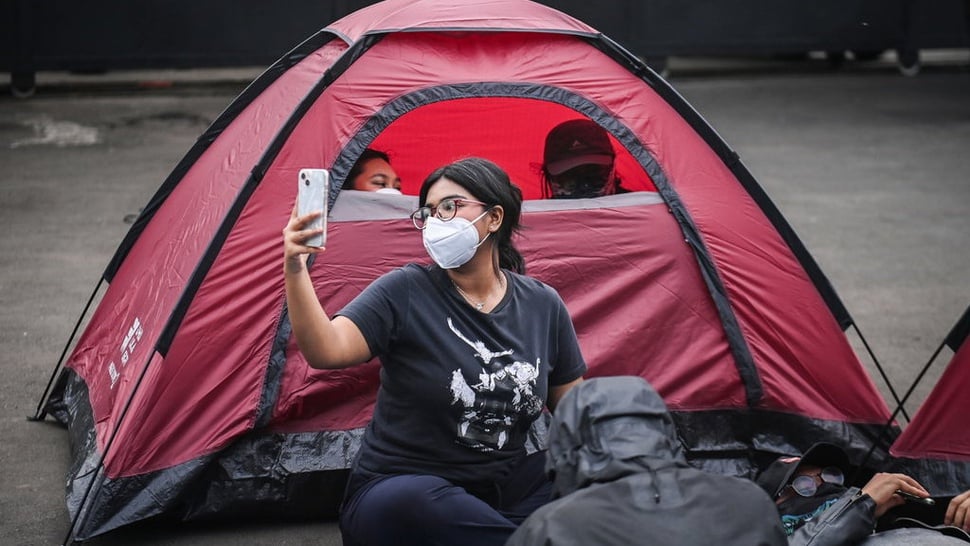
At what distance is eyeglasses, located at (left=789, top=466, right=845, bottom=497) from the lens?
3.80 m

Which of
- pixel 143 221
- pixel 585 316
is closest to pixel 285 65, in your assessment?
pixel 143 221

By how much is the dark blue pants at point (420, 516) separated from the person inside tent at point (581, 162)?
1.90m

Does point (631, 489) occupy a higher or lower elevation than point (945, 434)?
higher

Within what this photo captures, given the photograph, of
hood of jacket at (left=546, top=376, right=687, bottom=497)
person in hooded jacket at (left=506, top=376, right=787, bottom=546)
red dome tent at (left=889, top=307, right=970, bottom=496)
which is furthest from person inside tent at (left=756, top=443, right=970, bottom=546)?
hood of jacket at (left=546, top=376, right=687, bottom=497)

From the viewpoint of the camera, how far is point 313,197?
9.70 feet

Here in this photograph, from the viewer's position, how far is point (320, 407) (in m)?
4.39

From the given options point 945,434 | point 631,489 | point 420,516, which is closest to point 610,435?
point 631,489

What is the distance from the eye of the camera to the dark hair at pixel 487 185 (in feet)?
11.4

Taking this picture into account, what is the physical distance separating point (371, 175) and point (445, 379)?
1706 mm

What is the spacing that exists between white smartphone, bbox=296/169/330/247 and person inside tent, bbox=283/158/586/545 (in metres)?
0.33

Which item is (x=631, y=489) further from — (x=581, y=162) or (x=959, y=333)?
(x=581, y=162)

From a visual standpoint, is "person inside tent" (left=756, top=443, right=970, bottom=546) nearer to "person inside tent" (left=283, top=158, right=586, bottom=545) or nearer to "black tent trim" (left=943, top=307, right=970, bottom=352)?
"black tent trim" (left=943, top=307, right=970, bottom=352)

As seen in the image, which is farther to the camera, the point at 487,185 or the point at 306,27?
the point at 306,27

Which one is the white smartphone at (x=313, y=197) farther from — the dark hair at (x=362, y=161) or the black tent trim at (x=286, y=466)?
the dark hair at (x=362, y=161)
